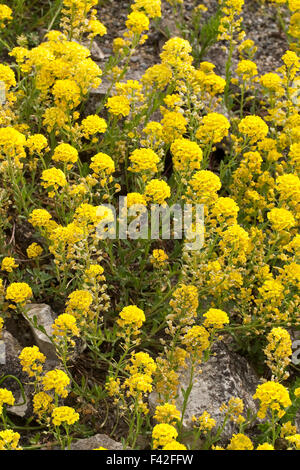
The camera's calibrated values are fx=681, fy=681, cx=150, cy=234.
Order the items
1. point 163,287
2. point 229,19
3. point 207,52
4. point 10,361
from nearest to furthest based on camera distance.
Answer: point 10,361 → point 163,287 → point 229,19 → point 207,52

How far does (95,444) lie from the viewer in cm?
400

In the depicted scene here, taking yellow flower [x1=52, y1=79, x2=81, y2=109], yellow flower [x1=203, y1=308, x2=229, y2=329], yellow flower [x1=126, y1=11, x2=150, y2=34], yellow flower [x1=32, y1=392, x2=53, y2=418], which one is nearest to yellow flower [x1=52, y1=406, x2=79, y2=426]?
yellow flower [x1=32, y1=392, x2=53, y2=418]

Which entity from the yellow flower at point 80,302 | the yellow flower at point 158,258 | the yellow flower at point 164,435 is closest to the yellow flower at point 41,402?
the yellow flower at point 80,302

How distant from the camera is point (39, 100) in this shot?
5168 mm

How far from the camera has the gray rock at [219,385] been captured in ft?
14.1

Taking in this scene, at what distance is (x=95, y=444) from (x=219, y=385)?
924 millimetres

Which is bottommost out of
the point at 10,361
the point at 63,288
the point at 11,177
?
the point at 10,361

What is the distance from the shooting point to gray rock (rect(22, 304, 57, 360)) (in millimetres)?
4379

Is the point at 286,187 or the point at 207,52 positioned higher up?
the point at 207,52

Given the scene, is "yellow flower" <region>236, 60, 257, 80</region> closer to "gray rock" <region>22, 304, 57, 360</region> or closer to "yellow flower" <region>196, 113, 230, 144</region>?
"yellow flower" <region>196, 113, 230, 144</region>

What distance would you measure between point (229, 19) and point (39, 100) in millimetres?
1812
